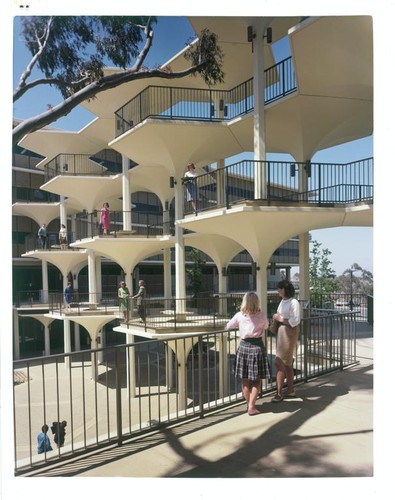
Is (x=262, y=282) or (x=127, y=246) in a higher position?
(x=127, y=246)

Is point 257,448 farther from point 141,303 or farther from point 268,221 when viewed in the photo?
point 141,303

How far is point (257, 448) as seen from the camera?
9.78ft

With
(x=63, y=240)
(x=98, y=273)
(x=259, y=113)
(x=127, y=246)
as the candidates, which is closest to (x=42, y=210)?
(x=63, y=240)

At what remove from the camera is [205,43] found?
6.36 m

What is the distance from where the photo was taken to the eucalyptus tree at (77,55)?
128 inches

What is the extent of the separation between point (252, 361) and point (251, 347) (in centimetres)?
14

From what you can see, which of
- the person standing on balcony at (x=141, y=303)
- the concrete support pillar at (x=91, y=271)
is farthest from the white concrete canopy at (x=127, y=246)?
the concrete support pillar at (x=91, y=271)

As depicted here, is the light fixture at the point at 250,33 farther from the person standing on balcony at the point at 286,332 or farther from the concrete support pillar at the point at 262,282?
the person standing on balcony at the point at 286,332

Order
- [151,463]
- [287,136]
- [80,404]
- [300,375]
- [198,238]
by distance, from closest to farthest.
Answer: [151,463], [300,375], [287,136], [80,404], [198,238]

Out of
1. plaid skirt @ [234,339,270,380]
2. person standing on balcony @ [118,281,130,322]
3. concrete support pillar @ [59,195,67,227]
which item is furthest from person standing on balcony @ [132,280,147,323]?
concrete support pillar @ [59,195,67,227]

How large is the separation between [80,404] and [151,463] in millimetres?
10165
